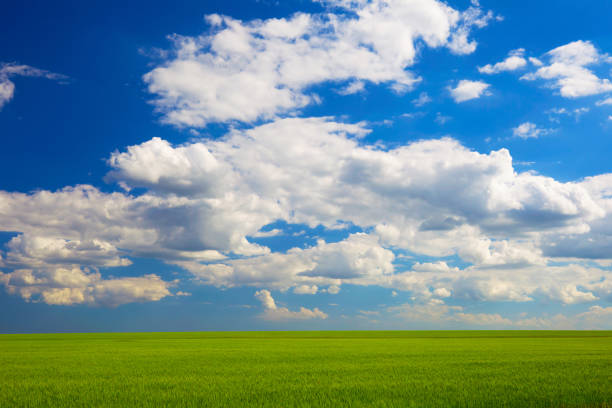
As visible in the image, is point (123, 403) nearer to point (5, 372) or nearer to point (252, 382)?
point (252, 382)

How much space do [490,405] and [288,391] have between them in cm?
758

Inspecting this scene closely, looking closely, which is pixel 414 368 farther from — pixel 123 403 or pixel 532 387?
pixel 123 403

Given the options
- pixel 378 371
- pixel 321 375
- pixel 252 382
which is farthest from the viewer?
pixel 378 371

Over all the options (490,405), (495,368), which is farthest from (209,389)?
(495,368)

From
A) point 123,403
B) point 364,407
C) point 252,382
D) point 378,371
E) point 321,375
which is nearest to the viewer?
point 364,407

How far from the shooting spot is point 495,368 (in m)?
25.6

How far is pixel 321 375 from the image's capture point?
74.6ft

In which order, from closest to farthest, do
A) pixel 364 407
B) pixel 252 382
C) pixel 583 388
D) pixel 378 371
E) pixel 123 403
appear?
1. pixel 364 407
2. pixel 123 403
3. pixel 583 388
4. pixel 252 382
5. pixel 378 371

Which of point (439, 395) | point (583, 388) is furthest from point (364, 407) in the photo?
point (583, 388)

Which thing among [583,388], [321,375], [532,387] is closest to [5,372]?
[321,375]

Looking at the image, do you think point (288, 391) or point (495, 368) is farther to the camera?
point (495, 368)

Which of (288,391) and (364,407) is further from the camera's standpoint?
(288,391)

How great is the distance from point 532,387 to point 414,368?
871cm

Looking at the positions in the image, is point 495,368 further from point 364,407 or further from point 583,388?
point 364,407
